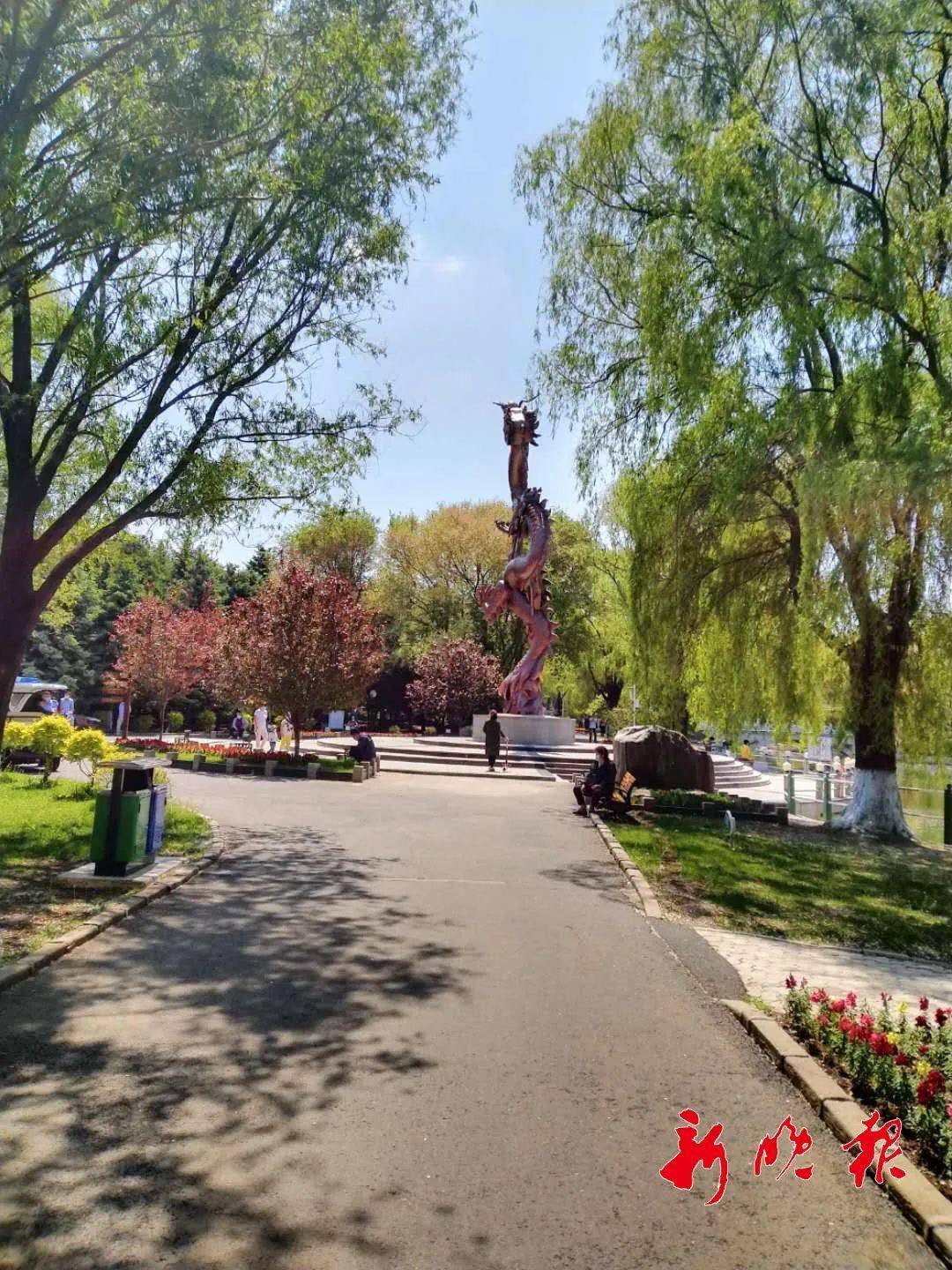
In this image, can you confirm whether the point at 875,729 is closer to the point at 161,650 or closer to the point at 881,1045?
the point at 881,1045

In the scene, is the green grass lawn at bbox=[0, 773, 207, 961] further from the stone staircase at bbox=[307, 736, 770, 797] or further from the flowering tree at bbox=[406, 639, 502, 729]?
the flowering tree at bbox=[406, 639, 502, 729]

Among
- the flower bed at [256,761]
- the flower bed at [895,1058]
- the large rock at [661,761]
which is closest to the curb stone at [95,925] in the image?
the flower bed at [895,1058]

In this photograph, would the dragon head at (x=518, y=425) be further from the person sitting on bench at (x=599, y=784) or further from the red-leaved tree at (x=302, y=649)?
the person sitting on bench at (x=599, y=784)

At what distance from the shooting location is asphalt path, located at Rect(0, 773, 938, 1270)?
3344 millimetres

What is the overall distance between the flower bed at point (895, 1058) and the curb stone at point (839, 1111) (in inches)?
5.6

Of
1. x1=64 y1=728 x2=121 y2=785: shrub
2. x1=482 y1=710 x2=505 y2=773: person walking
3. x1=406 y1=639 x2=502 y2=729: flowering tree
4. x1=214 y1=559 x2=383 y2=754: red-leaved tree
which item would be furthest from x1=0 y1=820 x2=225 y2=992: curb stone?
x1=406 y1=639 x2=502 y2=729: flowering tree

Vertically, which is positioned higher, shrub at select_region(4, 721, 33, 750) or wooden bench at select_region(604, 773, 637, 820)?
shrub at select_region(4, 721, 33, 750)

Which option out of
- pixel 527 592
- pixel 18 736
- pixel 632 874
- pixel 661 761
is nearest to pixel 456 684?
pixel 527 592

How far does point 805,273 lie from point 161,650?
2675 centimetres

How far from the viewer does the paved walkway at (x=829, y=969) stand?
6.93m

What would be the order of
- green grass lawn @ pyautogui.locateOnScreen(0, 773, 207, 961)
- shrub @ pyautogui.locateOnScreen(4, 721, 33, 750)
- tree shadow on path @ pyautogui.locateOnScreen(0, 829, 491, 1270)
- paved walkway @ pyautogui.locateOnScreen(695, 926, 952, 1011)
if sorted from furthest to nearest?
shrub @ pyautogui.locateOnScreen(4, 721, 33, 750)
green grass lawn @ pyautogui.locateOnScreen(0, 773, 207, 961)
paved walkway @ pyautogui.locateOnScreen(695, 926, 952, 1011)
tree shadow on path @ pyautogui.locateOnScreen(0, 829, 491, 1270)

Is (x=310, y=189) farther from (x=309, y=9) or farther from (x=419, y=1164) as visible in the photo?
(x=419, y=1164)

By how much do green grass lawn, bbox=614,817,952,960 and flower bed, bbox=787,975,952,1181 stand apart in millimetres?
3190

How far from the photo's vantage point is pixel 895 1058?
4.59 metres
